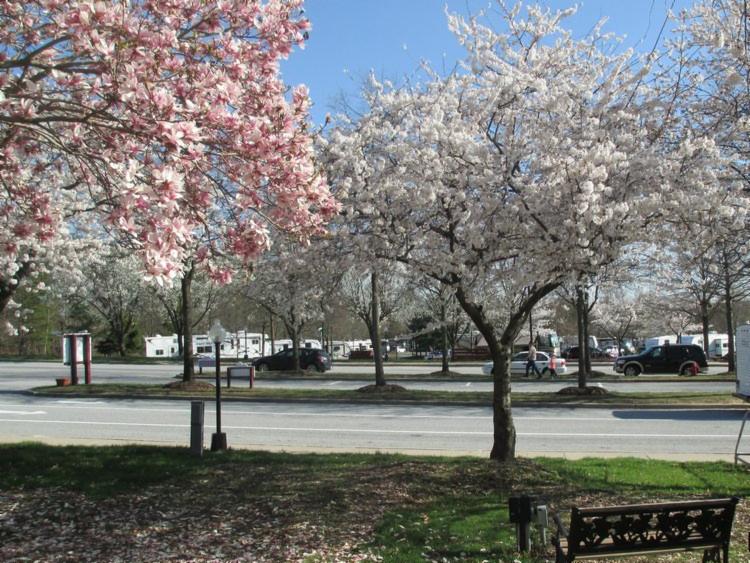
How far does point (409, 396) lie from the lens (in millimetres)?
20500

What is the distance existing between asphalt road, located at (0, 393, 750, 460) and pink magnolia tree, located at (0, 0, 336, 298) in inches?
304

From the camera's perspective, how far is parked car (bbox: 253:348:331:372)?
3434 centimetres

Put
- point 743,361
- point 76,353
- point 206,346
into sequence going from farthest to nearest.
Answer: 1. point 206,346
2. point 76,353
3. point 743,361

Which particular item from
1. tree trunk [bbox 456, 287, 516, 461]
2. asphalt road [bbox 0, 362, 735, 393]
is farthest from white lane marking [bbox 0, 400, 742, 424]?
tree trunk [bbox 456, 287, 516, 461]

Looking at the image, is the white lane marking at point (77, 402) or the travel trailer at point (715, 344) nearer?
the white lane marking at point (77, 402)

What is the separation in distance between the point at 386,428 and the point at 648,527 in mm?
10877

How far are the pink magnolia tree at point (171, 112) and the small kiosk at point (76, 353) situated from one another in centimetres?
2025

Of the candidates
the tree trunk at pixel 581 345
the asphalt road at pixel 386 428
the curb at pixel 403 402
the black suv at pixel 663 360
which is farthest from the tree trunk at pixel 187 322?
the black suv at pixel 663 360

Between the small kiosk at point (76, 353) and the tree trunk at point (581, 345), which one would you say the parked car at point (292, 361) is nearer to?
the small kiosk at point (76, 353)

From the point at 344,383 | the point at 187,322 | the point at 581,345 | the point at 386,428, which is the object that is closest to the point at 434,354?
the point at 344,383

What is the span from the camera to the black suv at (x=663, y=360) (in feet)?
106

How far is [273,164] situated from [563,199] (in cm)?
402

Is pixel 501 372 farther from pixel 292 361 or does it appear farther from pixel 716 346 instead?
pixel 716 346

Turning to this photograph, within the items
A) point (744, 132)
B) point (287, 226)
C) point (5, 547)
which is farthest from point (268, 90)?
point (744, 132)
